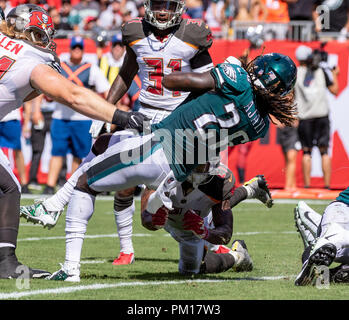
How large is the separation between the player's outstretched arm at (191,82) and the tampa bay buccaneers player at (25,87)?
14.9 inches

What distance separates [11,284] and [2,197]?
73cm

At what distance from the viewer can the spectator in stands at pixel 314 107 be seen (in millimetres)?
12664

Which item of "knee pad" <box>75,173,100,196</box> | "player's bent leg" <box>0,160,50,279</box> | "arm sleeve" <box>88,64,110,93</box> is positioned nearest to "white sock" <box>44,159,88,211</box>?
"player's bent leg" <box>0,160,50,279</box>

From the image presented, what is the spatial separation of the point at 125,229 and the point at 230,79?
215 cm

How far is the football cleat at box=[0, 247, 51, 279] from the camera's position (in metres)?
5.54

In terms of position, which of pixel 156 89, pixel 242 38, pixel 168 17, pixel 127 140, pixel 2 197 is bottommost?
pixel 2 197

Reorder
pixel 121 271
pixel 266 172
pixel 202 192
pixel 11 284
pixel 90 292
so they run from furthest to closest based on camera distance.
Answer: pixel 266 172, pixel 121 271, pixel 202 192, pixel 11 284, pixel 90 292

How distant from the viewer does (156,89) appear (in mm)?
6801

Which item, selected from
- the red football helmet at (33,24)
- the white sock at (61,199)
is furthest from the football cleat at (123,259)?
the red football helmet at (33,24)

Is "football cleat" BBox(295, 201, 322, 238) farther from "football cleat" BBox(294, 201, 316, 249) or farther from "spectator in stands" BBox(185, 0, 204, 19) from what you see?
"spectator in stands" BBox(185, 0, 204, 19)

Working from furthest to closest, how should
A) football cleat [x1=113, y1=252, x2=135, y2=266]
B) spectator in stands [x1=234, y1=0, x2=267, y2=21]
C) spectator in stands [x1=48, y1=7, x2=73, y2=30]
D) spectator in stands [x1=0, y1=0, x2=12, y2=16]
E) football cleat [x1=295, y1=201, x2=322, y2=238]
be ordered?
1. spectator in stands [x1=48, y1=7, x2=73, y2=30]
2. spectator in stands [x1=0, y1=0, x2=12, y2=16]
3. spectator in stands [x1=234, y1=0, x2=267, y2=21]
4. football cleat [x1=113, y1=252, x2=135, y2=266]
5. football cleat [x1=295, y1=201, x2=322, y2=238]

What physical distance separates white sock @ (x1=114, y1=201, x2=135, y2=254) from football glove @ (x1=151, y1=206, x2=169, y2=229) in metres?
1.41
